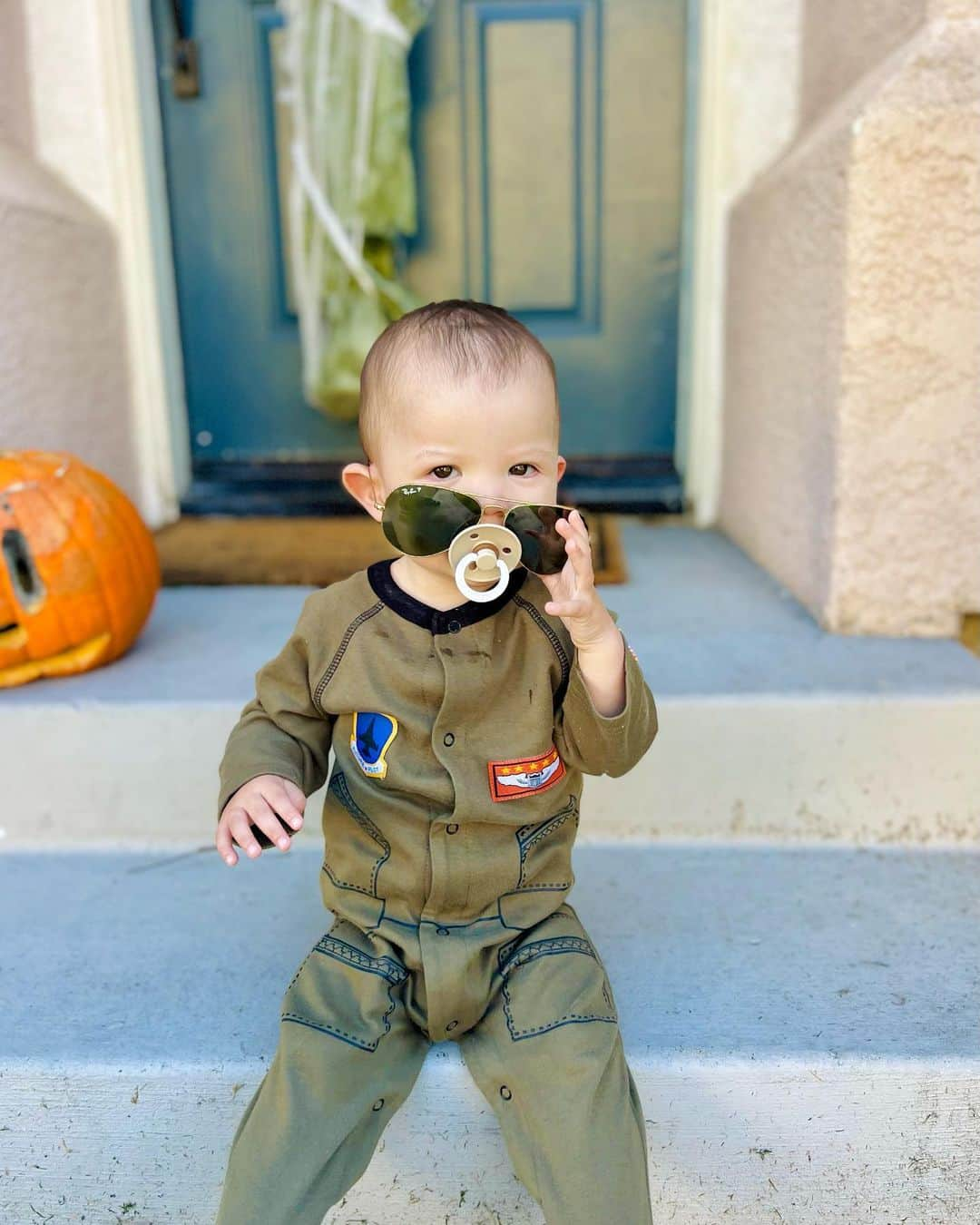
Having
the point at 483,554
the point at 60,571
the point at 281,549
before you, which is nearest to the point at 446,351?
the point at 483,554

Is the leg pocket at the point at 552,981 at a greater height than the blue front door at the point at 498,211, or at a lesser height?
lesser

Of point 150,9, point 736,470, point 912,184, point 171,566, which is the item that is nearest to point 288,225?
point 150,9

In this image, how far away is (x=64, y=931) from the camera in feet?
5.20

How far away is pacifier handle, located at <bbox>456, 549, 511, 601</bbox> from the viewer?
1122mm

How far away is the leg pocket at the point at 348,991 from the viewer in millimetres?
1194

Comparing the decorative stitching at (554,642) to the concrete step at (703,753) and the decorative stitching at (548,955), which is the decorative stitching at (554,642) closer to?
the decorative stitching at (548,955)

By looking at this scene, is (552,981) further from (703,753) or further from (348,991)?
(703,753)

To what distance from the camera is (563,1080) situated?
1129mm

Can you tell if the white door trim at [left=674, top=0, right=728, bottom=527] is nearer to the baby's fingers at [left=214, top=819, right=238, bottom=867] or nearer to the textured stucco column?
the textured stucco column

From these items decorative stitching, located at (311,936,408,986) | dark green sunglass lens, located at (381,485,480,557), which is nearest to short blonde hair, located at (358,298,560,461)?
dark green sunglass lens, located at (381,485,480,557)

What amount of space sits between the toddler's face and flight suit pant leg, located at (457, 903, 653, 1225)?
1.66 feet

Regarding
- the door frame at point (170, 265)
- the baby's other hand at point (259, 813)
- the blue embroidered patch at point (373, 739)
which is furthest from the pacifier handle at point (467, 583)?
the door frame at point (170, 265)

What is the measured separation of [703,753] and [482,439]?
2.88 feet

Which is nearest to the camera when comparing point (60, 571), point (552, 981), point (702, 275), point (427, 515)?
point (427, 515)
